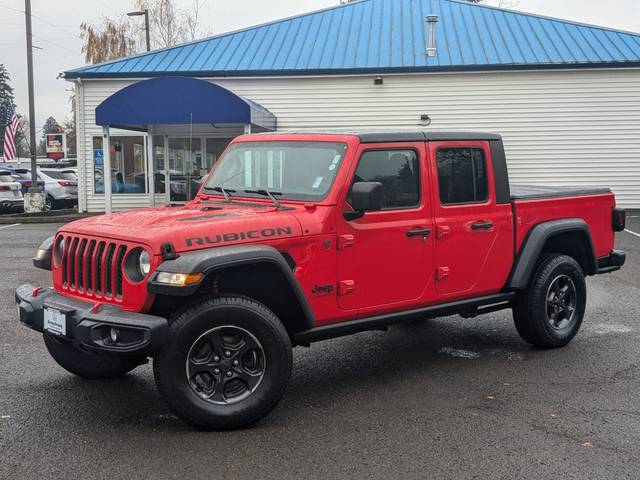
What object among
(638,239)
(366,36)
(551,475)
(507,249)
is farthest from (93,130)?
(551,475)

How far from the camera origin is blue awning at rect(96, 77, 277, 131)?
55.3ft

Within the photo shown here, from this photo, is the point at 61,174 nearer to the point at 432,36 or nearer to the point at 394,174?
the point at 432,36

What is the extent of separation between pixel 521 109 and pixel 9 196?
15267mm

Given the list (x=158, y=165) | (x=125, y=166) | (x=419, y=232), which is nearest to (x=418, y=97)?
(x=158, y=165)

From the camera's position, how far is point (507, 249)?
602 centimetres

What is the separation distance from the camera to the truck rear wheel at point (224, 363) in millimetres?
4273

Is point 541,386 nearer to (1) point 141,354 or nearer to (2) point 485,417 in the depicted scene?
(2) point 485,417

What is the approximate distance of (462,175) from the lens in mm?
5797

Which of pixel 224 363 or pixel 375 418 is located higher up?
pixel 224 363

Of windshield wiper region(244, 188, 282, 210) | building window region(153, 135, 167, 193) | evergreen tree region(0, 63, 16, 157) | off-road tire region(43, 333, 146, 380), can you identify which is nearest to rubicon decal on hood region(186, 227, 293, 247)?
windshield wiper region(244, 188, 282, 210)

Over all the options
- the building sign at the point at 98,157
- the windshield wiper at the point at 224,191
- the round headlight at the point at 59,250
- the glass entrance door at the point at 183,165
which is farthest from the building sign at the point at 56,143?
the round headlight at the point at 59,250

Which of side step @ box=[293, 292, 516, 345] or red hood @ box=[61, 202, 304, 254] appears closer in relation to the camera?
red hood @ box=[61, 202, 304, 254]

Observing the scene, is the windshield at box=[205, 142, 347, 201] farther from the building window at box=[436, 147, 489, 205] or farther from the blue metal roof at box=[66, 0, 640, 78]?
the blue metal roof at box=[66, 0, 640, 78]

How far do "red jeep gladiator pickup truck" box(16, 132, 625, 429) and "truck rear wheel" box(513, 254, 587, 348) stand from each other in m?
0.01
